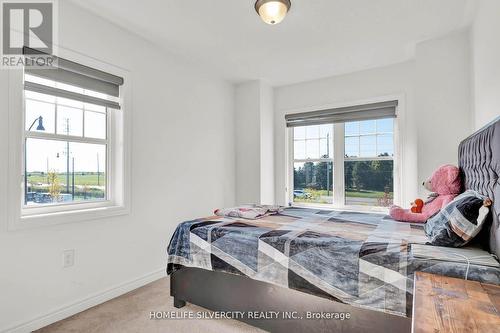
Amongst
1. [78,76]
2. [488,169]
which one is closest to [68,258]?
[78,76]

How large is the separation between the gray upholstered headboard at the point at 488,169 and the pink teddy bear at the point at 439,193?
18cm

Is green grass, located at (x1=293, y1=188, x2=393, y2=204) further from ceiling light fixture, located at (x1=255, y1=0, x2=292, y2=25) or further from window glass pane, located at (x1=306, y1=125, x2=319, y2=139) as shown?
ceiling light fixture, located at (x1=255, y1=0, x2=292, y2=25)

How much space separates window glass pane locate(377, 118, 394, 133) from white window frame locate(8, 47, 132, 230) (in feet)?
10.2

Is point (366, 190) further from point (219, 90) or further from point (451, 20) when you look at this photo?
point (219, 90)

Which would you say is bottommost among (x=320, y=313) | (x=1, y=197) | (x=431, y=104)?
(x=320, y=313)

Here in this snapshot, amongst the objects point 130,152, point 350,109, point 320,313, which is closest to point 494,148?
point 320,313


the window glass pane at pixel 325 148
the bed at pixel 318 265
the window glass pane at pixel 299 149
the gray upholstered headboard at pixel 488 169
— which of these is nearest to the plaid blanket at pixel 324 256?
the bed at pixel 318 265

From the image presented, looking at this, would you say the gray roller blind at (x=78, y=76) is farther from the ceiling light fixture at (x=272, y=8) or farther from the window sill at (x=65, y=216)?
the ceiling light fixture at (x=272, y=8)

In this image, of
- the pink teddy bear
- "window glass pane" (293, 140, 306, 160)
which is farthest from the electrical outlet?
"window glass pane" (293, 140, 306, 160)

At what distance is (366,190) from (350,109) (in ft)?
3.72

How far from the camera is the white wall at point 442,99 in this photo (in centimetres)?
265

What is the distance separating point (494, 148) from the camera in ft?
4.63

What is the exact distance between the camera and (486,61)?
1.99 meters

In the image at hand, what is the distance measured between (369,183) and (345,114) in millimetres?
1003
